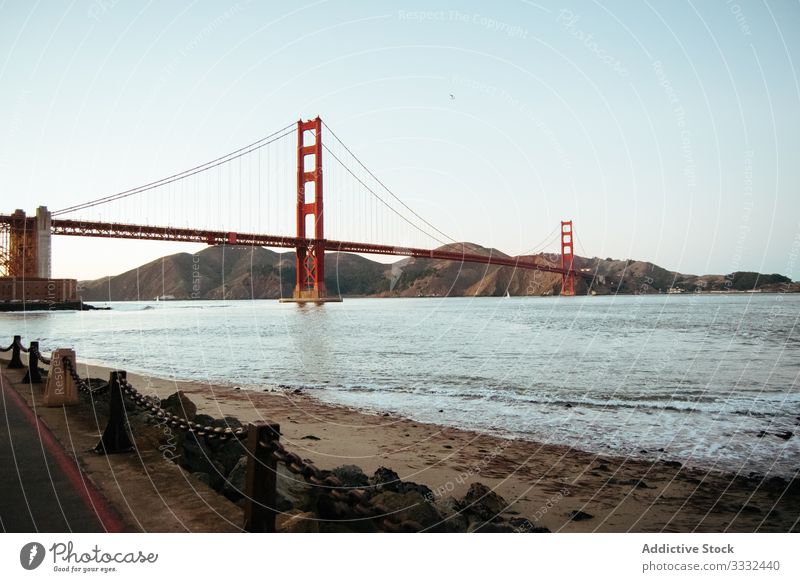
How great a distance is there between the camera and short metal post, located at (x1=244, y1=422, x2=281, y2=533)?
2803 mm

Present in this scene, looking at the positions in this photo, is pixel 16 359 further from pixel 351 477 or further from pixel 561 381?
pixel 561 381

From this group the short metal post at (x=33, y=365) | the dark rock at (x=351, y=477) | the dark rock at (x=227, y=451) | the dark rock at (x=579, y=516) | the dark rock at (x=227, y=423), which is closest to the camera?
the dark rock at (x=579, y=516)

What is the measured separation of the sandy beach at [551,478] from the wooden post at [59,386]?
541 mm

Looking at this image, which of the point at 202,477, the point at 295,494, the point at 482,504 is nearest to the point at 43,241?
the point at 202,477

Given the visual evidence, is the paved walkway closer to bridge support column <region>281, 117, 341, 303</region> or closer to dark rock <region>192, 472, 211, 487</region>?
dark rock <region>192, 472, 211, 487</region>

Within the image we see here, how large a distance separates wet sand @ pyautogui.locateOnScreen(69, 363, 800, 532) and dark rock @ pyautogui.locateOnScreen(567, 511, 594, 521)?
0.03 m

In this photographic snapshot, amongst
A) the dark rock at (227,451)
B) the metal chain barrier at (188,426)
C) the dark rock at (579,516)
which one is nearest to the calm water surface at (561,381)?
the dark rock at (579,516)

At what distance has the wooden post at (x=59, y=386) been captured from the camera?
6.27 metres

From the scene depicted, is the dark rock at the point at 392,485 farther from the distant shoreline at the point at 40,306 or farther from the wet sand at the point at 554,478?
the distant shoreline at the point at 40,306

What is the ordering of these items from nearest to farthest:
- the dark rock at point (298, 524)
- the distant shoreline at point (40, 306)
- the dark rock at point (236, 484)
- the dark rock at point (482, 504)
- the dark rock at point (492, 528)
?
1. the dark rock at point (298, 524)
2. the dark rock at point (492, 528)
3. the dark rock at point (236, 484)
4. the dark rock at point (482, 504)
5. the distant shoreline at point (40, 306)

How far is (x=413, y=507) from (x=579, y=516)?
5.03 feet

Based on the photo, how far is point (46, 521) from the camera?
2869 mm
